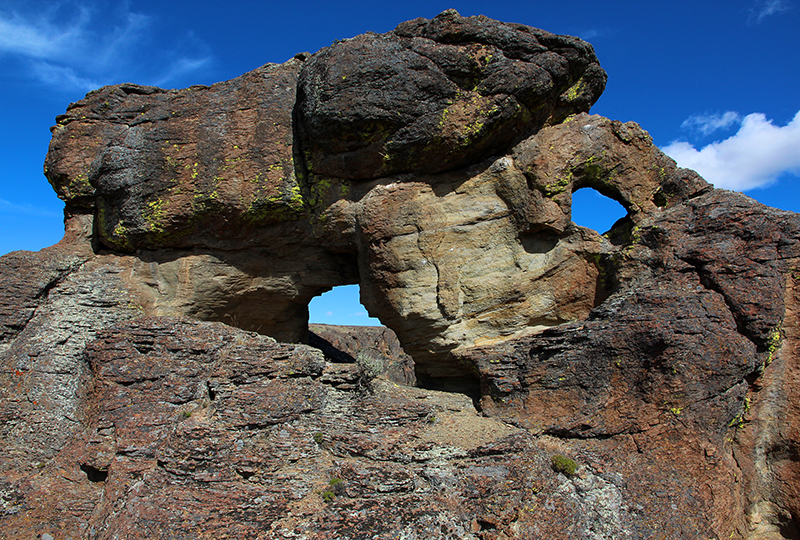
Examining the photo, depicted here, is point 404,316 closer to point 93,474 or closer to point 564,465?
point 564,465

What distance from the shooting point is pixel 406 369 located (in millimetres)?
30328

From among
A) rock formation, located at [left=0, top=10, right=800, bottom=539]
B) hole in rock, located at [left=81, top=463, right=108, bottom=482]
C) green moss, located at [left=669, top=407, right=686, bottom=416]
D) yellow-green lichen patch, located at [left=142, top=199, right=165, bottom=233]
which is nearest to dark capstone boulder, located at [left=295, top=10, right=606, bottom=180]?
rock formation, located at [left=0, top=10, right=800, bottom=539]

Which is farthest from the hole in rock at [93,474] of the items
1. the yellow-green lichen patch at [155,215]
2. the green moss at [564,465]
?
the green moss at [564,465]

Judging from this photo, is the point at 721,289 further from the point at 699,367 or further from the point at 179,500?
the point at 179,500

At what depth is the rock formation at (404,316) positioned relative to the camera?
8.52 m

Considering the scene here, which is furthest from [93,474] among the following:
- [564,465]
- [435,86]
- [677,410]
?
[677,410]

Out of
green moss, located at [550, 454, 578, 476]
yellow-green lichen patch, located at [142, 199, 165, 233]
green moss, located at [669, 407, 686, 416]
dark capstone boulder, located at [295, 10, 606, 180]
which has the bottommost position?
green moss, located at [550, 454, 578, 476]

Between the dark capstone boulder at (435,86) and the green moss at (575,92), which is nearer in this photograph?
the dark capstone boulder at (435,86)

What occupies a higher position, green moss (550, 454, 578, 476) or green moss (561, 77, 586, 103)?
green moss (561, 77, 586, 103)

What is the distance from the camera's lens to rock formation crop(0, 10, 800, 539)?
27.9ft

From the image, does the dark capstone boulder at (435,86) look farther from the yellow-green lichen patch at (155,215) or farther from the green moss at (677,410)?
the green moss at (677,410)

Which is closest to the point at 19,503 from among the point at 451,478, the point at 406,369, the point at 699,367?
the point at 451,478

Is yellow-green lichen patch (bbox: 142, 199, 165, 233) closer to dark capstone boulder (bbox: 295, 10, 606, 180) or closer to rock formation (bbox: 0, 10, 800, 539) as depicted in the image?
rock formation (bbox: 0, 10, 800, 539)

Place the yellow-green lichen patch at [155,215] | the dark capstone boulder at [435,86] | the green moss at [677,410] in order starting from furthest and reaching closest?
the yellow-green lichen patch at [155,215]
the dark capstone boulder at [435,86]
the green moss at [677,410]
